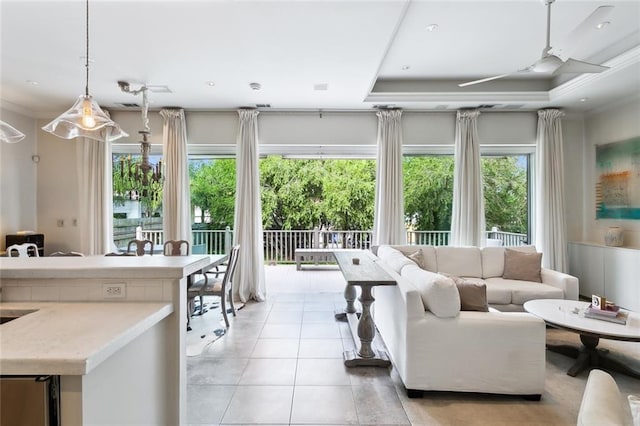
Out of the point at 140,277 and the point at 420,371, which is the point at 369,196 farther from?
the point at 140,277

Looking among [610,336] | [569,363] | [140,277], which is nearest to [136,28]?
[140,277]

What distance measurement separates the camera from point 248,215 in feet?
16.8

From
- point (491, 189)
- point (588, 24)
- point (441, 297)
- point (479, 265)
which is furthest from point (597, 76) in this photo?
point (441, 297)

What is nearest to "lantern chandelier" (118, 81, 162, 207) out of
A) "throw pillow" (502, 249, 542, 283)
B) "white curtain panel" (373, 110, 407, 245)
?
"white curtain panel" (373, 110, 407, 245)

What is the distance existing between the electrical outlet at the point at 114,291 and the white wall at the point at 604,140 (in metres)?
6.16

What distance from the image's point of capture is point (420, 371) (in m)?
2.42

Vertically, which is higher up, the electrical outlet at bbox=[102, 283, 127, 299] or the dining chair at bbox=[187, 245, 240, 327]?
the electrical outlet at bbox=[102, 283, 127, 299]

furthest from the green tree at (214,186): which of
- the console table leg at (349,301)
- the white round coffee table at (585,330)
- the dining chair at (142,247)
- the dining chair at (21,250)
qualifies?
the white round coffee table at (585,330)

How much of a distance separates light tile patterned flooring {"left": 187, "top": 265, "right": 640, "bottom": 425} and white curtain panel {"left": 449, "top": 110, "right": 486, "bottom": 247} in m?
1.79

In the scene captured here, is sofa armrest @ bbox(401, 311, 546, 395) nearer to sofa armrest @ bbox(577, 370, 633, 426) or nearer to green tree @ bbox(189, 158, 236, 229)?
sofa armrest @ bbox(577, 370, 633, 426)

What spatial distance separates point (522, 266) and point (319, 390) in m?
3.28

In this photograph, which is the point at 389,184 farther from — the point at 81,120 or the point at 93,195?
the point at 93,195

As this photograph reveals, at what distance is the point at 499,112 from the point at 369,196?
3.70m

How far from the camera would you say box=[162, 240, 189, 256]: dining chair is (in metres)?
4.44
